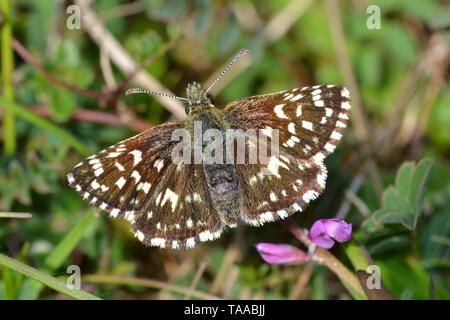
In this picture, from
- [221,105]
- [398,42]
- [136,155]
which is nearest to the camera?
[136,155]

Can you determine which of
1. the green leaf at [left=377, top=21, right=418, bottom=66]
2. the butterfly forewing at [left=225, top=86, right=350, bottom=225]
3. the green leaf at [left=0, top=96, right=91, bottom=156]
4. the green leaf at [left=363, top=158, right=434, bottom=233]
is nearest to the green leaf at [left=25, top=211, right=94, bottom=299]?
the green leaf at [left=0, top=96, right=91, bottom=156]

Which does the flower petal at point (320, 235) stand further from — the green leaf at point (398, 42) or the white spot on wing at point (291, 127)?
the green leaf at point (398, 42)

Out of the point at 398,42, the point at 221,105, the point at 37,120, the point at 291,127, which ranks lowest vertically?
the point at 291,127

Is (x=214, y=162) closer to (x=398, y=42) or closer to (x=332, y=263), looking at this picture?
(x=332, y=263)

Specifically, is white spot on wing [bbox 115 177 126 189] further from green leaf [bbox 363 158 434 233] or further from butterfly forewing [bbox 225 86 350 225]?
green leaf [bbox 363 158 434 233]

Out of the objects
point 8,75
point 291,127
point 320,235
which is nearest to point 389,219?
point 320,235

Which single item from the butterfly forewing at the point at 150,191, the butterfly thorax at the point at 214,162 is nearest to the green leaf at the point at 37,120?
Answer: the butterfly forewing at the point at 150,191
